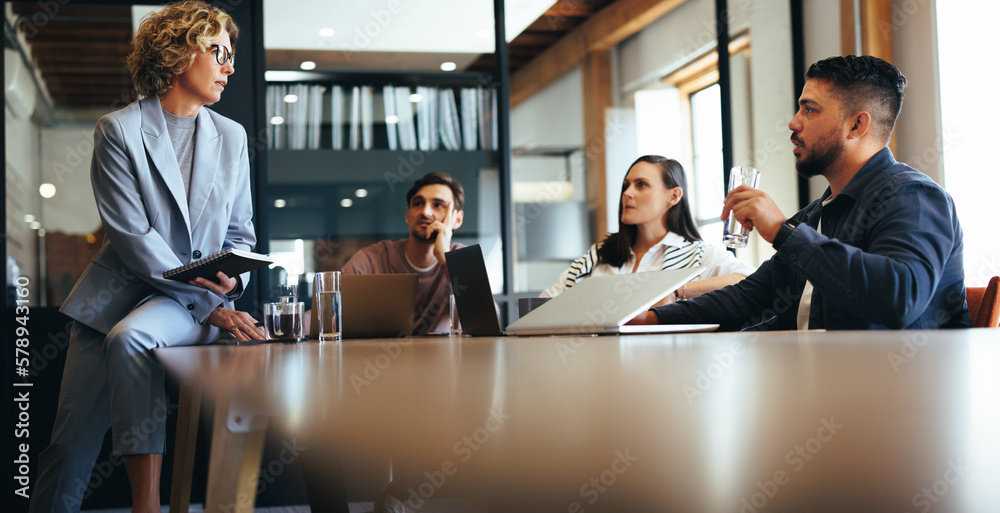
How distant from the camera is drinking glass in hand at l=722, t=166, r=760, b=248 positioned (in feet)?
5.05

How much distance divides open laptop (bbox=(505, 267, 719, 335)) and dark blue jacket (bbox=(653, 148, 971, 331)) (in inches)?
8.7

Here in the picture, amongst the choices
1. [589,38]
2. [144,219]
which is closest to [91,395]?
[144,219]

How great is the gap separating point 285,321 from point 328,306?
90 millimetres

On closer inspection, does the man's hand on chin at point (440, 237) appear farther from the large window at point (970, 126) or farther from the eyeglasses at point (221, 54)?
the large window at point (970, 126)

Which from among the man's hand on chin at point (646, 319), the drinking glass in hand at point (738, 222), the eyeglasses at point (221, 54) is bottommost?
the man's hand on chin at point (646, 319)

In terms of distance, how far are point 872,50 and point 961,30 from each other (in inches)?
14.0

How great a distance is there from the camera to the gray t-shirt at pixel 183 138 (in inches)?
76.6

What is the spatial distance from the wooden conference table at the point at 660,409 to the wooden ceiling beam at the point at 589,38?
15.4 feet

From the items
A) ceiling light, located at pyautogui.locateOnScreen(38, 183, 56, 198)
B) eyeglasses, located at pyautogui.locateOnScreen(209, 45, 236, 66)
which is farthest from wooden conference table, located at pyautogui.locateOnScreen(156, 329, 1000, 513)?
ceiling light, located at pyautogui.locateOnScreen(38, 183, 56, 198)

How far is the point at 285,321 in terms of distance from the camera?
1.57 meters

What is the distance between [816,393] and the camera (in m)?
0.72

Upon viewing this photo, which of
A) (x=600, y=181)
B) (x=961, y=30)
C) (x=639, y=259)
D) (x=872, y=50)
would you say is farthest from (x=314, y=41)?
(x=600, y=181)

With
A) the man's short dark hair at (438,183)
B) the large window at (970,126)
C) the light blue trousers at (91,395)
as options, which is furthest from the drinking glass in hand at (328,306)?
the large window at (970,126)

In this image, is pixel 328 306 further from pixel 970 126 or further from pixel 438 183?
pixel 970 126
